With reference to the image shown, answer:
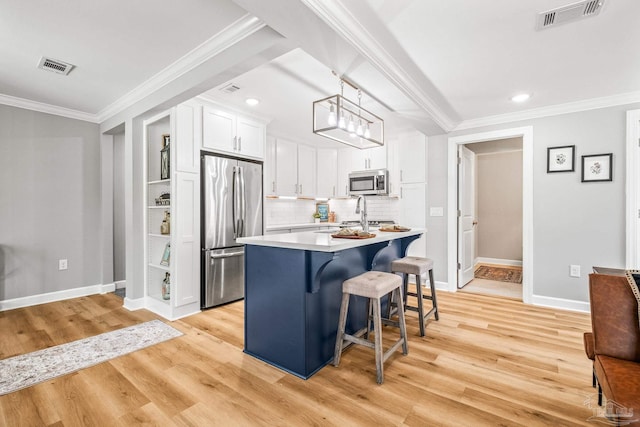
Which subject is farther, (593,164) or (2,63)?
(593,164)

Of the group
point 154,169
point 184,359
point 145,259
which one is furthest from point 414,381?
point 154,169

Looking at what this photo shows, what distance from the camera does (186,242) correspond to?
324 cm

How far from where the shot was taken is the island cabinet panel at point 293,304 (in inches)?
79.9

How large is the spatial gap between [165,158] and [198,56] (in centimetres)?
139

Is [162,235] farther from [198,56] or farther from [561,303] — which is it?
[561,303]

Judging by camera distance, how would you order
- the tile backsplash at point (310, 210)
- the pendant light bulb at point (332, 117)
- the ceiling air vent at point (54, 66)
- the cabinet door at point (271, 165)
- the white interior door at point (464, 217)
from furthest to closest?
the tile backsplash at point (310, 210)
the cabinet door at point (271, 165)
the white interior door at point (464, 217)
the ceiling air vent at point (54, 66)
the pendant light bulb at point (332, 117)

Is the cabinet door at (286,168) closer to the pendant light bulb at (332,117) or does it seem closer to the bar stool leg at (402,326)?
the pendant light bulb at (332,117)

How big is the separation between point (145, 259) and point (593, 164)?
529 centimetres

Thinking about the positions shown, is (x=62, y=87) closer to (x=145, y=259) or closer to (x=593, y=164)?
(x=145, y=259)

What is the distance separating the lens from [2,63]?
266cm

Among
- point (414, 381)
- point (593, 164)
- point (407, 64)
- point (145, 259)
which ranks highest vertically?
point (407, 64)

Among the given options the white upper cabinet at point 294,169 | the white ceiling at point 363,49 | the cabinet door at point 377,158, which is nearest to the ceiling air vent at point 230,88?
the white ceiling at point 363,49

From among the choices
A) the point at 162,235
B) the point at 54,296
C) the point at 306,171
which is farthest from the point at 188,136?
the point at 54,296

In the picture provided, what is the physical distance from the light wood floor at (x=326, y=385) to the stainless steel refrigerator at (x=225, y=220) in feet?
2.27
